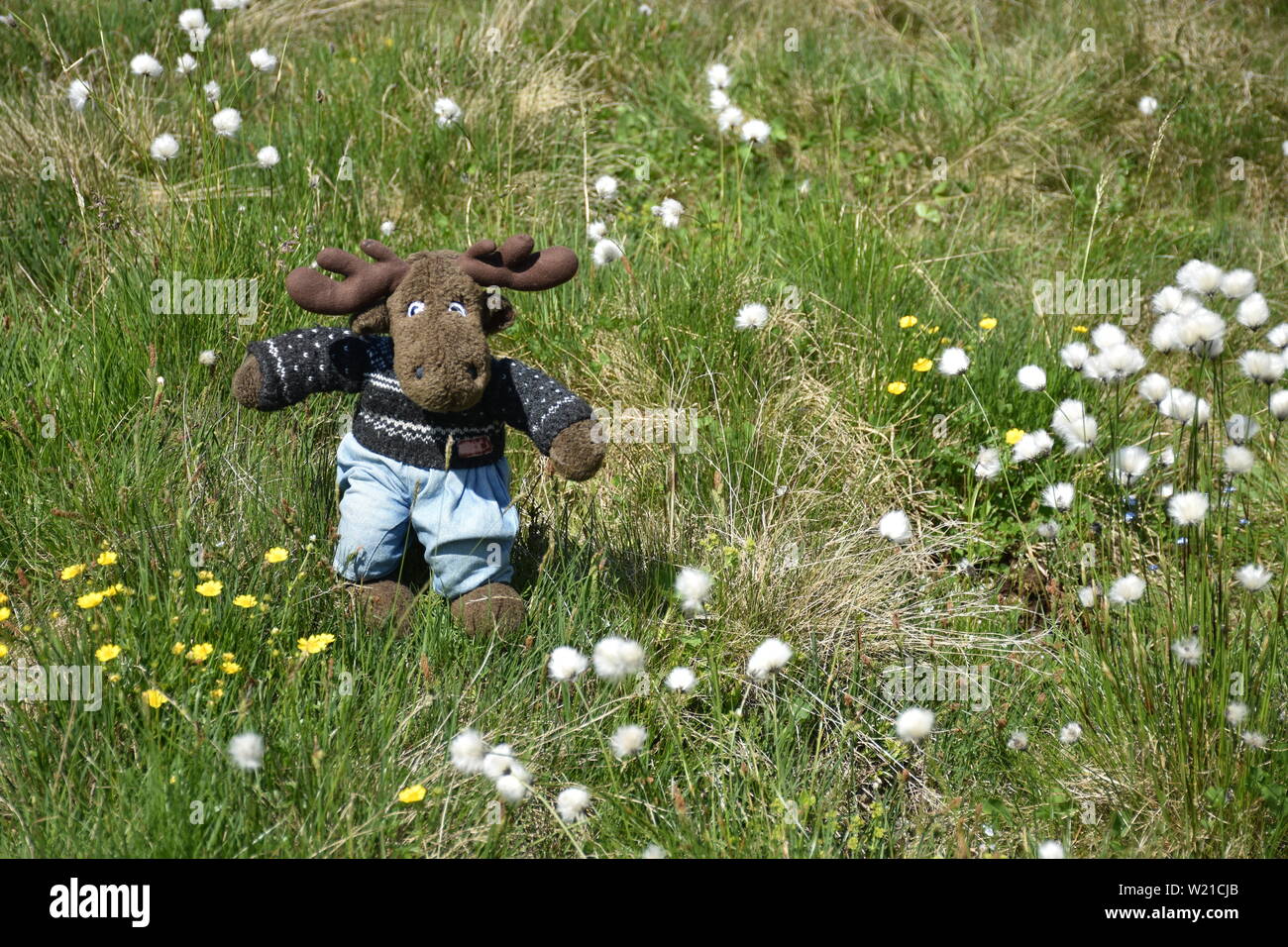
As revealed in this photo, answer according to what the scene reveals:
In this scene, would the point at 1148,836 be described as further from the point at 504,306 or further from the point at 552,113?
the point at 552,113

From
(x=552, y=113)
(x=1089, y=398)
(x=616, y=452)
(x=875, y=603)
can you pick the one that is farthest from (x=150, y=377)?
(x=1089, y=398)

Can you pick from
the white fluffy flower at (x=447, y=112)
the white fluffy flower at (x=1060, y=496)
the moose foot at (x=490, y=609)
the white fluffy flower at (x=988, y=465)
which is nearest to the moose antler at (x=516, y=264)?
the moose foot at (x=490, y=609)

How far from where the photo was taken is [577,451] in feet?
9.17

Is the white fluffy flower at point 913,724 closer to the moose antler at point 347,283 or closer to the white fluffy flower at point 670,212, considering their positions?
the moose antler at point 347,283

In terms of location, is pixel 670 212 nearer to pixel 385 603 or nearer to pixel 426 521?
pixel 426 521

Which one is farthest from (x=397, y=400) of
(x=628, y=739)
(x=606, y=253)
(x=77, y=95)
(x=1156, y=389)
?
(x=77, y=95)

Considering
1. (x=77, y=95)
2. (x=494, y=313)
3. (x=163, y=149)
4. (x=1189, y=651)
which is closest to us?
(x=1189, y=651)

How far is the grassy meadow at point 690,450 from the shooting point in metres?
2.46

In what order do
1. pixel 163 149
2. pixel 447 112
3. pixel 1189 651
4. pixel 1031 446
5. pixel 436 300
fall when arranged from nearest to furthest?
pixel 1189 651
pixel 436 300
pixel 1031 446
pixel 163 149
pixel 447 112

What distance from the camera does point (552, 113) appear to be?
5.30 m

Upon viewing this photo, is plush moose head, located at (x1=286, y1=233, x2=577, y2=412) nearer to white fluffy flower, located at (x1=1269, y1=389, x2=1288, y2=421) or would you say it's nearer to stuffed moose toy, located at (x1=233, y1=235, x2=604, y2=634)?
stuffed moose toy, located at (x1=233, y1=235, x2=604, y2=634)

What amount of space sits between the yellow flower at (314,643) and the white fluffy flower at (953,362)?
6.63ft

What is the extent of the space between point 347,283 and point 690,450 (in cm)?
118

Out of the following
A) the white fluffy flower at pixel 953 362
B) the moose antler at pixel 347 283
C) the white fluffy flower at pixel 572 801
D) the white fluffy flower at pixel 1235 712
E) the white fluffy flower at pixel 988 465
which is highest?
the moose antler at pixel 347 283
